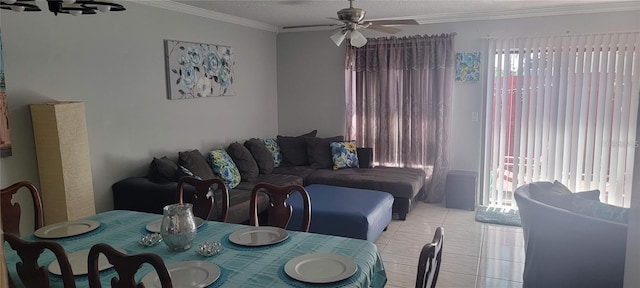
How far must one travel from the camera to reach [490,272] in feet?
11.7

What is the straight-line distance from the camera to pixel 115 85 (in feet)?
13.1

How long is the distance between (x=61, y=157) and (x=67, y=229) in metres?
1.14

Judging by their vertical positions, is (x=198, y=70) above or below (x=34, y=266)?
above

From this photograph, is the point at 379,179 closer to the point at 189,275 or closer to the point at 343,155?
the point at 343,155

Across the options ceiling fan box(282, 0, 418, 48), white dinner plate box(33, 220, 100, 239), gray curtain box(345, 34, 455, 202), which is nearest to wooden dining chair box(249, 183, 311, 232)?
white dinner plate box(33, 220, 100, 239)

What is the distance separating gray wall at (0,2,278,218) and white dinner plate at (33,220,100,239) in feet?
3.31

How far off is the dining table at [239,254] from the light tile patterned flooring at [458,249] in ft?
4.64

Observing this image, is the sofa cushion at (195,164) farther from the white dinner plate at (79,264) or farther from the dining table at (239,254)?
the white dinner plate at (79,264)

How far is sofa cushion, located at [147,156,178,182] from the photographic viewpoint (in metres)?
4.09

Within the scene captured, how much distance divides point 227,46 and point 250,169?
4.92ft

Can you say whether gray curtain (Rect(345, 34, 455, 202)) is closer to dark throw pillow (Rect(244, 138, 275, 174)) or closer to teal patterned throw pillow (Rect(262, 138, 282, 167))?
teal patterned throw pillow (Rect(262, 138, 282, 167))

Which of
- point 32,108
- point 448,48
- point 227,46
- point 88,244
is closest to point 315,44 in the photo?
point 227,46

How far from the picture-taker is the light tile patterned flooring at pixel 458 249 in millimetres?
3438

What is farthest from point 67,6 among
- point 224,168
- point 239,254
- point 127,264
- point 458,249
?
point 458,249
